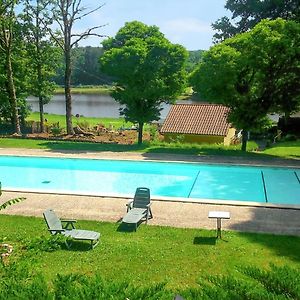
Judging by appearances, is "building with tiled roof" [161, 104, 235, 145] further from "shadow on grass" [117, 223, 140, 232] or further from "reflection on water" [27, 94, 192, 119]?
"reflection on water" [27, 94, 192, 119]

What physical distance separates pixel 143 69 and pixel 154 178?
7.31 meters

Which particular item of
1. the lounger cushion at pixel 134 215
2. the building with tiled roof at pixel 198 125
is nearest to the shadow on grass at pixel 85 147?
the building with tiled roof at pixel 198 125

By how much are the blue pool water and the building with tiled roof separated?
1047cm

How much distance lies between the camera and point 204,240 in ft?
36.9

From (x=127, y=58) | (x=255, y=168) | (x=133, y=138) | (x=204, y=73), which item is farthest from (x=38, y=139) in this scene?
(x=255, y=168)

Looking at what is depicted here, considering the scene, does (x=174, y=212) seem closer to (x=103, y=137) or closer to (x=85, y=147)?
(x=85, y=147)

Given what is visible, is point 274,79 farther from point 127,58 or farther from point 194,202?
point 194,202

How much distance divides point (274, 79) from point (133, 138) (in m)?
12.1

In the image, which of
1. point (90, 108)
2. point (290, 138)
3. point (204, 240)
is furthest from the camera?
point (90, 108)

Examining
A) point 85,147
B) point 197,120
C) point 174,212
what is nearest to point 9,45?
point 85,147

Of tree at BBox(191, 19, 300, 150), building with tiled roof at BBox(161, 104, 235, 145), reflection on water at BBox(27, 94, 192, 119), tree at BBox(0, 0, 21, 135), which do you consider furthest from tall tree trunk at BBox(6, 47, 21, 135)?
reflection on water at BBox(27, 94, 192, 119)

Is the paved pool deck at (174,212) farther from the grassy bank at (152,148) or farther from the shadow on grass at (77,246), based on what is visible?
the grassy bank at (152,148)

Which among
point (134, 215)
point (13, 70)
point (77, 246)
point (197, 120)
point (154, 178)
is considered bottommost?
point (154, 178)

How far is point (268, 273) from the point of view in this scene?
301cm
